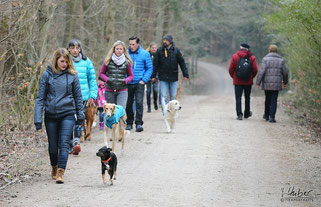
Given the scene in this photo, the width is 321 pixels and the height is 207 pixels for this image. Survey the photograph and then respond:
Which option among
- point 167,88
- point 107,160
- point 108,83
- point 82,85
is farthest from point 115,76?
point 107,160

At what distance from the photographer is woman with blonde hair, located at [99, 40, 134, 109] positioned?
452 inches

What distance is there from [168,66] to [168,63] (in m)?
0.12

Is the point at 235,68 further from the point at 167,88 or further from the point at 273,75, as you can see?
the point at 167,88

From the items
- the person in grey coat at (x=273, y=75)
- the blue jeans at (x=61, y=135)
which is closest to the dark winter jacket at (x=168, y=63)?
the person in grey coat at (x=273, y=75)

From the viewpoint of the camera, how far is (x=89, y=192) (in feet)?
23.9

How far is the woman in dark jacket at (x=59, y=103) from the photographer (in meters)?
7.83

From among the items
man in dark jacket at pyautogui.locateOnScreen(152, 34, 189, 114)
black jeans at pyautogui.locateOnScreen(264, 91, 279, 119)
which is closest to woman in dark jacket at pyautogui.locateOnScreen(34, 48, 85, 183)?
man in dark jacket at pyautogui.locateOnScreen(152, 34, 189, 114)

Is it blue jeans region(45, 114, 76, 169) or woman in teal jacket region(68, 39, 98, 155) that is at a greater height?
woman in teal jacket region(68, 39, 98, 155)

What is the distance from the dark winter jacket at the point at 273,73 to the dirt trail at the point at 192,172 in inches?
69.7

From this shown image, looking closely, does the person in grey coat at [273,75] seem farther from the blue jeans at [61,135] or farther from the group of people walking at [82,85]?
the blue jeans at [61,135]
